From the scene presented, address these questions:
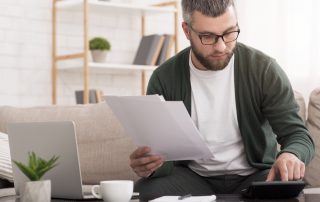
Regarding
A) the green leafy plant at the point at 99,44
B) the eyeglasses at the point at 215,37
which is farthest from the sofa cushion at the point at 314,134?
the green leafy plant at the point at 99,44

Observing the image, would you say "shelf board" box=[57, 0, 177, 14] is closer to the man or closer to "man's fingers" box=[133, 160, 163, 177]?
the man

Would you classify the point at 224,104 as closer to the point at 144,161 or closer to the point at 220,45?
the point at 220,45

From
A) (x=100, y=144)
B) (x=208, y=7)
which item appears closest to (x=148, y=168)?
(x=208, y=7)

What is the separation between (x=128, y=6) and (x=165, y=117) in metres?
2.88

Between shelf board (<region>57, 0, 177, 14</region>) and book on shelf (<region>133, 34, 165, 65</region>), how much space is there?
0.62 ft

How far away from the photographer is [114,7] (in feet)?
15.2

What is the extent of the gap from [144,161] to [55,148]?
39cm

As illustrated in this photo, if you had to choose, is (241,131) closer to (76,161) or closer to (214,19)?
(214,19)

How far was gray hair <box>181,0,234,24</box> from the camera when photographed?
227 cm

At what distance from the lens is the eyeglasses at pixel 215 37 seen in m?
2.24

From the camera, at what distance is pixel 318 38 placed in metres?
4.43

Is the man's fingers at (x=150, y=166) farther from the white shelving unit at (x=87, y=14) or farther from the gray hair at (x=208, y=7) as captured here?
the white shelving unit at (x=87, y=14)

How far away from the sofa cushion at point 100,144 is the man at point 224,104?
0.41 metres

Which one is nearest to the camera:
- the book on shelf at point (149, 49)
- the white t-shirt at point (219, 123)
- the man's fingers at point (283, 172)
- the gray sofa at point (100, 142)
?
the man's fingers at point (283, 172)
